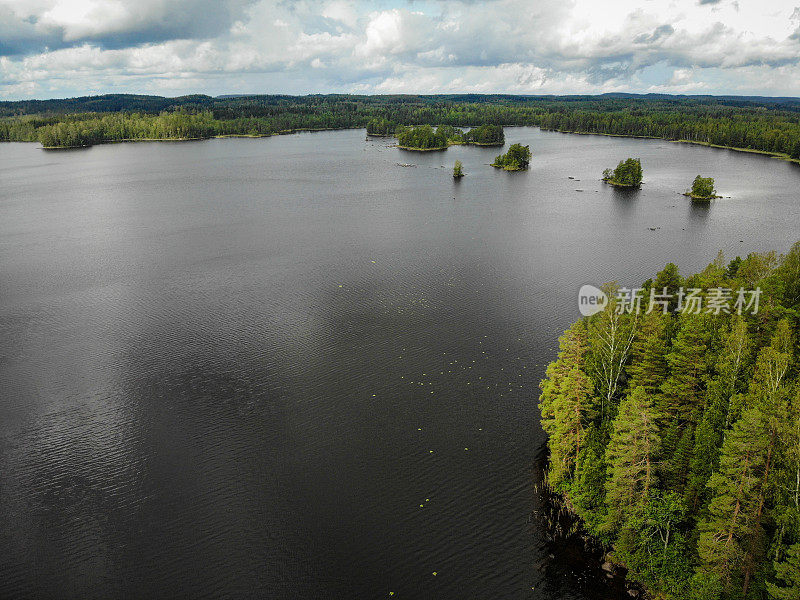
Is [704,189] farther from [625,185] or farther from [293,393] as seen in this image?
[293,393]

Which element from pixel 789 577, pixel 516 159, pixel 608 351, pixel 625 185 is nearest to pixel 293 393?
pixel 608 351

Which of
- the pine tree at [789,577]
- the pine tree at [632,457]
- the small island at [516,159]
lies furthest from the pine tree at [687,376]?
the small island at [516,159]

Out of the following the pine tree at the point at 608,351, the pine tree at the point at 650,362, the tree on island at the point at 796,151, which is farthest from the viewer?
the tree on island at the point at 796,151

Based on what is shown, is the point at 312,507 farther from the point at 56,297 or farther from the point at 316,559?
the point at 56,297

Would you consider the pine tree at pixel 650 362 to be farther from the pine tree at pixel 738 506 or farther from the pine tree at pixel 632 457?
the pine tree at pixel 738 506

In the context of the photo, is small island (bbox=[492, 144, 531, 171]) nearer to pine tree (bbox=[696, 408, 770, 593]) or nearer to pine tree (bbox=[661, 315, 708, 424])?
pine tree (bbox=[661, 315, 708, 424])

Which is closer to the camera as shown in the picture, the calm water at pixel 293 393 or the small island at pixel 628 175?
the calm water at pixel 293 393

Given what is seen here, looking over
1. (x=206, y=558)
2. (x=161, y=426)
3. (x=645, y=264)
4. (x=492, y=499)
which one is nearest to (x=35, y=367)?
(x=161, y=426)
